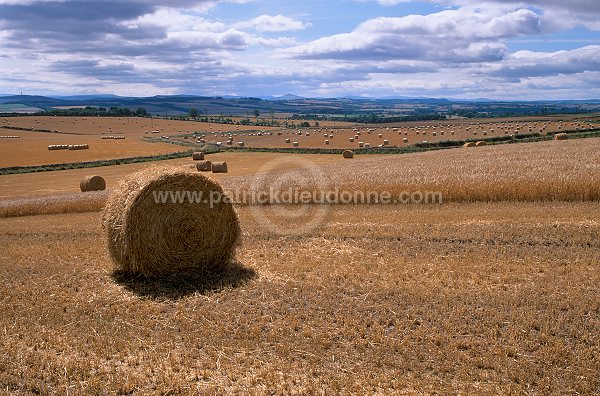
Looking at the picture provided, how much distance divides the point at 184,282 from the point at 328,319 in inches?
144

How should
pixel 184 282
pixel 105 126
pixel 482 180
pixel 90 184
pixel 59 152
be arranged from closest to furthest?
pixel 184 282, pixel 482 180, pixel 90 184, pixel 59 152, pixel 105 126

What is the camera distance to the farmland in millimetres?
6680

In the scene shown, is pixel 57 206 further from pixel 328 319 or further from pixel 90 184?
pixel 328 319

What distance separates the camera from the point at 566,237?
12.9m

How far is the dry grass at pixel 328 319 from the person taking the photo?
6629 millimetres

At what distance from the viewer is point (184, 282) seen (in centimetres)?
1080

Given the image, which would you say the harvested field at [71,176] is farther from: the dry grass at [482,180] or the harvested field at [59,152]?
the dry grass at [482,180]

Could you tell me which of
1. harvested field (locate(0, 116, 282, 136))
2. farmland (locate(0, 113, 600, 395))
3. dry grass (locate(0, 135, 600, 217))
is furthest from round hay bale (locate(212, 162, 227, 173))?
harvested field (locate(0, 116, 282, 136))

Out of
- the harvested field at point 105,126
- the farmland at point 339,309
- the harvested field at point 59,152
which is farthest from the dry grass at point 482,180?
the harvested field at point 105,126

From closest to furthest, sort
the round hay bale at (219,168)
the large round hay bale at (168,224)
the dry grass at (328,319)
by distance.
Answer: the dry grass at (328,319)
the large round hay bale at (168,224)
the round hay bale at (219,168)

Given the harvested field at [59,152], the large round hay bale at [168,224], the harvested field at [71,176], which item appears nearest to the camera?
the large round hay bale at [168,224]

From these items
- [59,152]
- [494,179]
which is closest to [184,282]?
[494,179]

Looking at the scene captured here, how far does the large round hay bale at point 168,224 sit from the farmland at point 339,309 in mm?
397

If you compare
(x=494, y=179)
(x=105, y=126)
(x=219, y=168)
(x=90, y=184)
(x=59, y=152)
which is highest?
(x=105, y=126)
